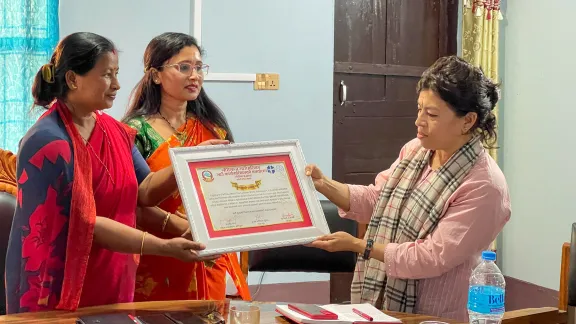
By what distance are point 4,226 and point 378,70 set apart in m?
3.67

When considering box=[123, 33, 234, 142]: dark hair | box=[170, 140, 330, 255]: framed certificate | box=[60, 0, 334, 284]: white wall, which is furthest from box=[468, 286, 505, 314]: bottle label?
box=[60, 0, 334, 284]: white wall

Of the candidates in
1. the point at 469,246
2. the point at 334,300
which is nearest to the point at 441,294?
the point at 469,246

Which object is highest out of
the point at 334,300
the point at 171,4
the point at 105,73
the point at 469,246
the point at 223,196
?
the point at 171,4

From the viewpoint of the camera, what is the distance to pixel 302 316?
195cm

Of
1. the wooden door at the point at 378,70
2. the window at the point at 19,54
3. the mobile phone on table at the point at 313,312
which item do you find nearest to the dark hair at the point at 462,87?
the mobile phone on table at the point at 313,312

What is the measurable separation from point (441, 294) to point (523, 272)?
11.3ft

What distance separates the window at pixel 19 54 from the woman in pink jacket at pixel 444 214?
92.5 inches

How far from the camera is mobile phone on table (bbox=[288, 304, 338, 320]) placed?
1.95 metres

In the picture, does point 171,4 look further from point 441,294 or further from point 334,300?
point 441,294

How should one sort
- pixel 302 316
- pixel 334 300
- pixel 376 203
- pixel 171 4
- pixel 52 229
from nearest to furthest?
pixel 302 316 → pixel 52 229 → pixel 376 203 → pixel 171 4 → pixel 334 300

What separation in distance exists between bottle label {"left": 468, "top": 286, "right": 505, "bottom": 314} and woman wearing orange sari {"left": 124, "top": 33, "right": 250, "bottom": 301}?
1.09 m

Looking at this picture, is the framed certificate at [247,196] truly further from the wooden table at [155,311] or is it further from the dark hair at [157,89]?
the dark hair at [157,89]

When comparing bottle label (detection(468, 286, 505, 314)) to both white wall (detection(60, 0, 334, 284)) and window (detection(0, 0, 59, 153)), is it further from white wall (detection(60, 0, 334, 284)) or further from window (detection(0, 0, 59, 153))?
white wall (detection(60, 0, 334, 284))

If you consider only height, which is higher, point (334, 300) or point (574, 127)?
point (574, 127)
